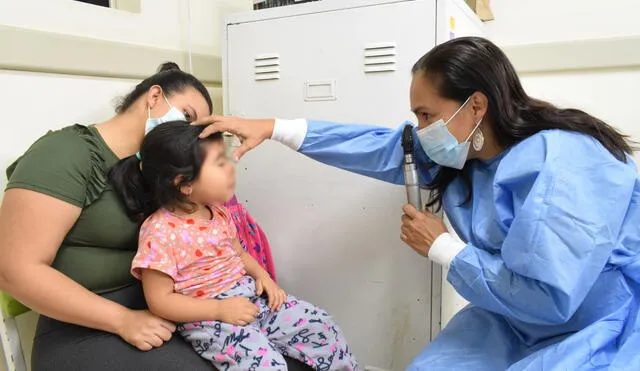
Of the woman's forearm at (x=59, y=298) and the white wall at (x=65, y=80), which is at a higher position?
the white wall at (x=65, y=80)

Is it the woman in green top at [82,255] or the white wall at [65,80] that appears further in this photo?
the white wall at [65,80]

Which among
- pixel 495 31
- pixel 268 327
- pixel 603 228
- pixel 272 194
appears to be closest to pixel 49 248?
pixel 268 327

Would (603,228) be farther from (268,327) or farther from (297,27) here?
(297,27)

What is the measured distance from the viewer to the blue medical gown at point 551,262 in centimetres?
91

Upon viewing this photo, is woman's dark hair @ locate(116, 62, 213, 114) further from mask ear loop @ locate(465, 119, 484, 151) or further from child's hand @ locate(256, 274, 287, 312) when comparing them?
mask ear loop @ locate(465, 119, 484, 151)

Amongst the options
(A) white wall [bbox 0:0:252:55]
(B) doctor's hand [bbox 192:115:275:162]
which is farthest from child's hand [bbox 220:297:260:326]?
(A) white wall [bbox 0:0:252:55]

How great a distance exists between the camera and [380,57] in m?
1.40

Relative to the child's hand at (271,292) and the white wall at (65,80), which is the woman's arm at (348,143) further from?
the white wall at (65,80)

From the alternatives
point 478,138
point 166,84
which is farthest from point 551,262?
point 166,84

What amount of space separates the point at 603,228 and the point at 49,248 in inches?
42.7

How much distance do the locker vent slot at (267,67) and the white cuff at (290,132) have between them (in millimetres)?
291

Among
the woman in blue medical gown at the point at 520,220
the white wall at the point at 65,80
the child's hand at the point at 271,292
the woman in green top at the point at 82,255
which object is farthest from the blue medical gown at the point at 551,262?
the white wall at the point at 65,80

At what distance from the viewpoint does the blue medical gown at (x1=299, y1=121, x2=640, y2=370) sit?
0.91 metres

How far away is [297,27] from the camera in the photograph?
59.1 inches
